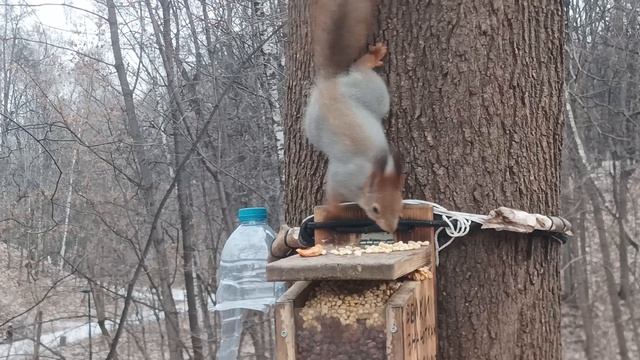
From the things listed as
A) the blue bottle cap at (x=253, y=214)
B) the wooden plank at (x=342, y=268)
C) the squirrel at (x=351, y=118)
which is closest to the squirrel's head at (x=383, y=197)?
the squirrel at (x=351, y=118)

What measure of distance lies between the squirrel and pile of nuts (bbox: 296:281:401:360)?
15 centimetres

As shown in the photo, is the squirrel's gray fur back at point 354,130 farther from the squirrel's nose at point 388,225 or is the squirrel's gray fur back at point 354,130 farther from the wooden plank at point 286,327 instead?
the wooden plank at point 286,327

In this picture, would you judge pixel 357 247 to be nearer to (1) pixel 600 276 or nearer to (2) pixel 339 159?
(2) pixel 339 159

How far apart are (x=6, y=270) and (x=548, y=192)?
6.37 metres

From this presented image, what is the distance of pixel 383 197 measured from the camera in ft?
4.02

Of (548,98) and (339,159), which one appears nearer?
(339,159)

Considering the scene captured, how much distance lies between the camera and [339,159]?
1260 mm

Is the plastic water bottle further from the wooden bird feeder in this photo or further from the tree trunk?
the wooden bird feeder

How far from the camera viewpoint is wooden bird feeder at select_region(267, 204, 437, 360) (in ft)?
3.49

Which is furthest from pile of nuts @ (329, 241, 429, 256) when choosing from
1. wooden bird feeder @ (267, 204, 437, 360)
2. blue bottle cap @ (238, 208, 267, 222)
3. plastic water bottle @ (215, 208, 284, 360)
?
plastic water bottle @ (215, 208, 284, 360)

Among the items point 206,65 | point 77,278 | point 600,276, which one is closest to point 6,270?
point 77,278

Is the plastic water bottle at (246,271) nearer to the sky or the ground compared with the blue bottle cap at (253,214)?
nearer to the ground

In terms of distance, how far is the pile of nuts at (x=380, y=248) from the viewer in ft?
3.91

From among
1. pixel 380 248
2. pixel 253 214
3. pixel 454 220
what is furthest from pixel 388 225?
pixel 253 214
